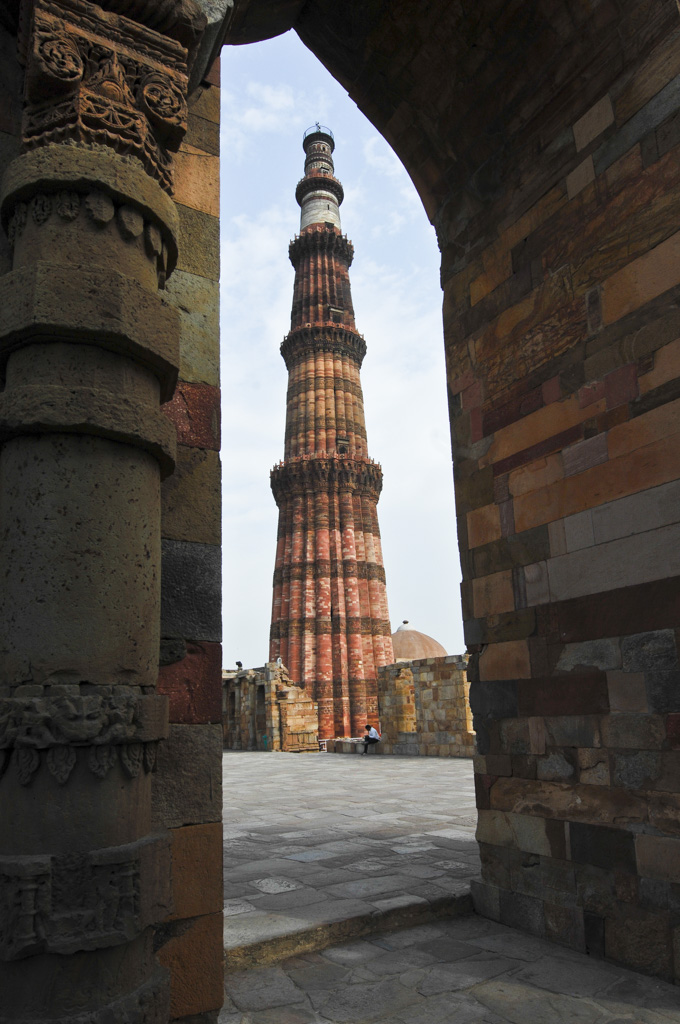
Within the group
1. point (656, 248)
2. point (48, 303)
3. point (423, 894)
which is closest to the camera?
point (48, 303)

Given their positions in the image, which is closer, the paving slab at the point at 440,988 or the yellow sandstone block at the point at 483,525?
the paving slab at the point at 440,988

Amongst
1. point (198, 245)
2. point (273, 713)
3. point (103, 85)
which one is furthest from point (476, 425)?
point (273, 713)

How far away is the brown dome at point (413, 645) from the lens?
123 feet

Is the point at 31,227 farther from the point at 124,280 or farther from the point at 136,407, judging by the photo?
the point at 136,407

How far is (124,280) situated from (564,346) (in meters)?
2.72

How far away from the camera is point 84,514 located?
1813mm

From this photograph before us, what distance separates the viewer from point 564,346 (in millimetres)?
3920

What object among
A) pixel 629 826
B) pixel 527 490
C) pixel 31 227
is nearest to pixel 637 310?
pixel 527 490

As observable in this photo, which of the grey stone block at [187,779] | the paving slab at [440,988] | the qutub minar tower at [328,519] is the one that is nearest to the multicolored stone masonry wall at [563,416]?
the paving slab at [440,988]

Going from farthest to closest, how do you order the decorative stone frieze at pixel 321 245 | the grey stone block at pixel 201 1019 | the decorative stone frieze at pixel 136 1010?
the decorative stone frieze at pixel 321 245, the grey stone block at pixel 201 1019, the decorative stone frieze at pixel 136 1010

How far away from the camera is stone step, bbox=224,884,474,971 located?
117 inches

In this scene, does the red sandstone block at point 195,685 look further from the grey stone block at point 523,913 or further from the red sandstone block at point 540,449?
the red sandstone block at point 540,449

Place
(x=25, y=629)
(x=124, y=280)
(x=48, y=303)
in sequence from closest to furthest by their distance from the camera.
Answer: (x=25, y=629) → (x=48, y=303) → (x=124, y=280)

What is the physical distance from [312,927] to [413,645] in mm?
35688
